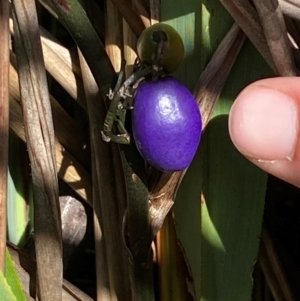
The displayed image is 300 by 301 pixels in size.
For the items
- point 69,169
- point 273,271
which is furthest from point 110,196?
point 273,271

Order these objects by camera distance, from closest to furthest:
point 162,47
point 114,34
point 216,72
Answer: point 162,47 → point 216,72 → point 114,34

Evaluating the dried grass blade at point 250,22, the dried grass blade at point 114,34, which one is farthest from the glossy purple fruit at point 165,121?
the dried grass blade at point 114,34

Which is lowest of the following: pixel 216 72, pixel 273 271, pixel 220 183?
pixel 273 271

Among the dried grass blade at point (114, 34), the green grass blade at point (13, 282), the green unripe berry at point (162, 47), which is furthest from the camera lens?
the dried grass blade at point (114, 34)

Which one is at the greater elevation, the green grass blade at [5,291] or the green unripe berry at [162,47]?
the green unripe berry at [162,47]

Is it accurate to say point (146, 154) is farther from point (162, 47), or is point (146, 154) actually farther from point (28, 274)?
point (28, 274)

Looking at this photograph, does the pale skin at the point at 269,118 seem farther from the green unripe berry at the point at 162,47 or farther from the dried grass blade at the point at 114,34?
the dried grass blade at the point at 114,34

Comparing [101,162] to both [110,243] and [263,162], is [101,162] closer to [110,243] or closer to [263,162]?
[110,243]

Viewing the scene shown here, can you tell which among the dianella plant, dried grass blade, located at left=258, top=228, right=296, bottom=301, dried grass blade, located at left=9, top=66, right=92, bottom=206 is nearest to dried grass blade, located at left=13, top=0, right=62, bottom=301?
the dianella plant

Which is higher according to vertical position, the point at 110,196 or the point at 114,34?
the point at 114,34
